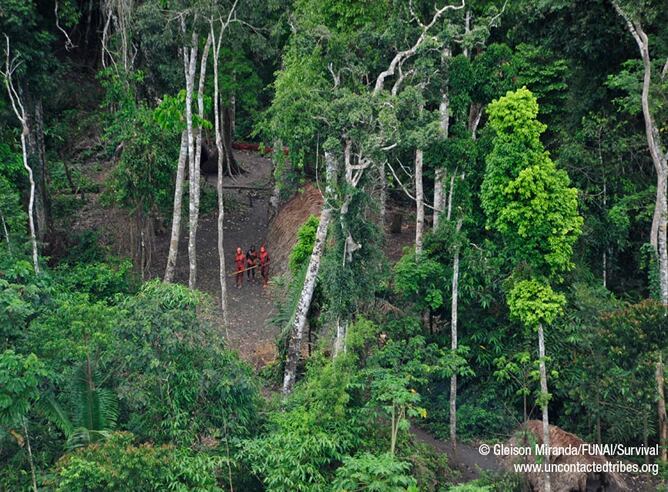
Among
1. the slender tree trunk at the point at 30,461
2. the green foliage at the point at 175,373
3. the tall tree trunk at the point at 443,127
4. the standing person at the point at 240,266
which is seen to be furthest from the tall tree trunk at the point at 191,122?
the slender tree trunk at the point at 30,461

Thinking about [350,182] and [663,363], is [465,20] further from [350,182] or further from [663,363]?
[663,363]

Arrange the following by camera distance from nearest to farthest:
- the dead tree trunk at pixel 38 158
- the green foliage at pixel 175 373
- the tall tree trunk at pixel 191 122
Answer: the green foliage at pixel 175 373, the tall tree trunk at pixel 191 122, the dead tree trunk at pixel 38 158

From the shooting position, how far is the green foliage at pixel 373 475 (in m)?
15.6

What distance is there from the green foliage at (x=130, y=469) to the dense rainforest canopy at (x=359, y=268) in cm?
6

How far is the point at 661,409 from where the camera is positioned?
18312 millimetres

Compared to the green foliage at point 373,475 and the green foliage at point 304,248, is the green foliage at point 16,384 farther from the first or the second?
the green foliage at point 304,248

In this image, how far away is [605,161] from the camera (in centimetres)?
2372

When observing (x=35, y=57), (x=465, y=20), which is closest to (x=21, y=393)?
(x=35, y=57)

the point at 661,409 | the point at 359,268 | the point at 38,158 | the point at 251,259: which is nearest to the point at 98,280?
the point at 38,158

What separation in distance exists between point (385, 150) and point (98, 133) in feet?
54.5

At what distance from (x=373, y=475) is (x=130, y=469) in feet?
14.7

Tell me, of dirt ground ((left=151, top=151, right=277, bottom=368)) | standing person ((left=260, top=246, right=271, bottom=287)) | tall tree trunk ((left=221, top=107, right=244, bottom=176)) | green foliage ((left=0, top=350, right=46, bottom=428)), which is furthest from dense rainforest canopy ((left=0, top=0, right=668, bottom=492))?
tall tree trunk ((left=221, top=107, right=244, bottom=176))

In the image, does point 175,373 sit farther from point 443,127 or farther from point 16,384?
point 443,127

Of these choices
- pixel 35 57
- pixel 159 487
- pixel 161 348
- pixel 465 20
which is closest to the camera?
pixel 159 487
